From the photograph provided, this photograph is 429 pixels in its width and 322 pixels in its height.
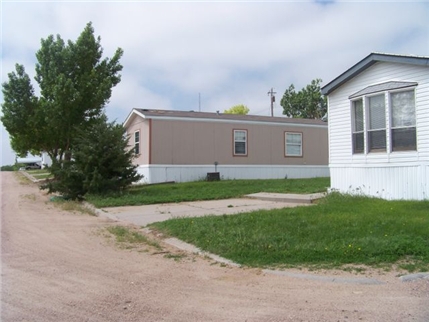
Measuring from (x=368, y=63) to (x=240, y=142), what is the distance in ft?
38.1

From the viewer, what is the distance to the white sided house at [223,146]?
72.2 ft

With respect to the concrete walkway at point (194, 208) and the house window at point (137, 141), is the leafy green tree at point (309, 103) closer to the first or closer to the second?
the house window at point (137, 141)

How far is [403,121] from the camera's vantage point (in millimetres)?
12266

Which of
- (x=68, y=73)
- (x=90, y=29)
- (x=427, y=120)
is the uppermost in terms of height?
(x=90, y=29)

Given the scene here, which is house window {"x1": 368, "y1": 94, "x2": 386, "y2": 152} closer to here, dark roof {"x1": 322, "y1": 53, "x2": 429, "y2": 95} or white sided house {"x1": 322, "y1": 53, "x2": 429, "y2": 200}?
white sided house {"x1": 322, "y1": 53, "x2": 429, "y2": 200}

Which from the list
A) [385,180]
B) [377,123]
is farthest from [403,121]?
[385,180]

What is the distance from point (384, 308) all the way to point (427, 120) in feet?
27.7

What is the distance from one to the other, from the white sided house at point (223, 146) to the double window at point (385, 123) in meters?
10.5

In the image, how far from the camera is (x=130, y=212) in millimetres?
12555

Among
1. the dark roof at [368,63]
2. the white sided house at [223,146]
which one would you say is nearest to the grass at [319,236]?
the dark roof at [368,63]

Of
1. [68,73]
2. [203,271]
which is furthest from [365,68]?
[68,73]

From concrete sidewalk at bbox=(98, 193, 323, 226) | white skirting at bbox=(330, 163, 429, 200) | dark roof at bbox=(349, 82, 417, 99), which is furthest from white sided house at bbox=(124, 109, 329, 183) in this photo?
dark roof at bbox=(349, 82, 417, 99)

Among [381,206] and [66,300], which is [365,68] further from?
[66,300]

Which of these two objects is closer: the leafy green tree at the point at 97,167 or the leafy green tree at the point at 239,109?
the leafy green tree at the point at 97,167
